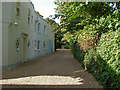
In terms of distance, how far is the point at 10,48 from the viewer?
971 centimetres

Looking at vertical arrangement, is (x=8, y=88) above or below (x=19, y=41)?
below

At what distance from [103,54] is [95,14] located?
2648mm

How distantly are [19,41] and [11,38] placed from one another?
5.85ft

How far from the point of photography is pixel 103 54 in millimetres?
5004

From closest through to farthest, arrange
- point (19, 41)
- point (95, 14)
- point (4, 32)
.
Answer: point (95, 14) → point (4, 32) → point (19, 41)

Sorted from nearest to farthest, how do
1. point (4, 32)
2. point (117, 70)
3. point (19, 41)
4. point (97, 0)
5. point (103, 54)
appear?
point (117, 70), point (103, 54), point (97, 0), point (4, 32), point (19, 41)

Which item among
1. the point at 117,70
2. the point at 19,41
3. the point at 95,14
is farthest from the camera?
the point at 19,41

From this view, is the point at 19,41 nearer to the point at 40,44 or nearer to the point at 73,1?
the point at 73,1

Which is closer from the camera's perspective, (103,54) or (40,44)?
(103,54)

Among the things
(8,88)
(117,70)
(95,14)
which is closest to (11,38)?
(8,88)

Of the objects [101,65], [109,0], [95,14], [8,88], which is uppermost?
[109,0]

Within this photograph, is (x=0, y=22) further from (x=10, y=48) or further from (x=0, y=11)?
(x=10, y=48)

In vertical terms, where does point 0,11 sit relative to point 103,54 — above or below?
above

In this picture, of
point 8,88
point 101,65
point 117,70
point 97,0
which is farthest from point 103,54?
point 8,88
